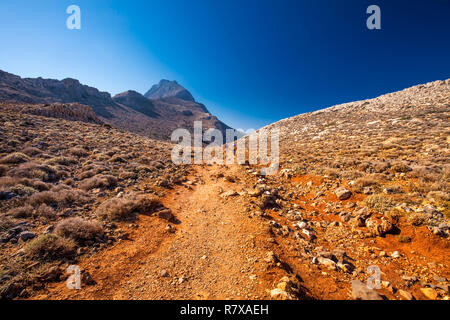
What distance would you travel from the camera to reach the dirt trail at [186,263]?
144 inches

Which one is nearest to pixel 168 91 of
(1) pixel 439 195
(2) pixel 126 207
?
(2) pixel 126 207

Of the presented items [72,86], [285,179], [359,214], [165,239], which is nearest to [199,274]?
[165,239]

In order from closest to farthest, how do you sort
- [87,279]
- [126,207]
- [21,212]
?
[87,279]
[21,212]
[126,207]

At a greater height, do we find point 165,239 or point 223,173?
point 223,173

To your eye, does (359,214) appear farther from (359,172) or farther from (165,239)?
(165,239)

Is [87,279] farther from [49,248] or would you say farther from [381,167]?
[381,167]

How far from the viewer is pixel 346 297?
Answer: 358cm

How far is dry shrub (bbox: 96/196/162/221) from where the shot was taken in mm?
6320

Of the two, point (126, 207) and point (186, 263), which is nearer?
point (186, 263)

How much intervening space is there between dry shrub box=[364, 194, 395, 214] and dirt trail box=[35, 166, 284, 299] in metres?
4.18

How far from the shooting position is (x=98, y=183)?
842 cm

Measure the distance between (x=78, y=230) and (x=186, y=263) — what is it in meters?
3.57

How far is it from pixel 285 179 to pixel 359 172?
387 centimetres

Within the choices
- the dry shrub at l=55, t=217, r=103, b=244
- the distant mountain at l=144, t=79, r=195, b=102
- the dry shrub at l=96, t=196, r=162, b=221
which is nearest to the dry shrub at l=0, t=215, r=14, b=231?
the dry shrub at l=55, t=217, r=103, b=244
